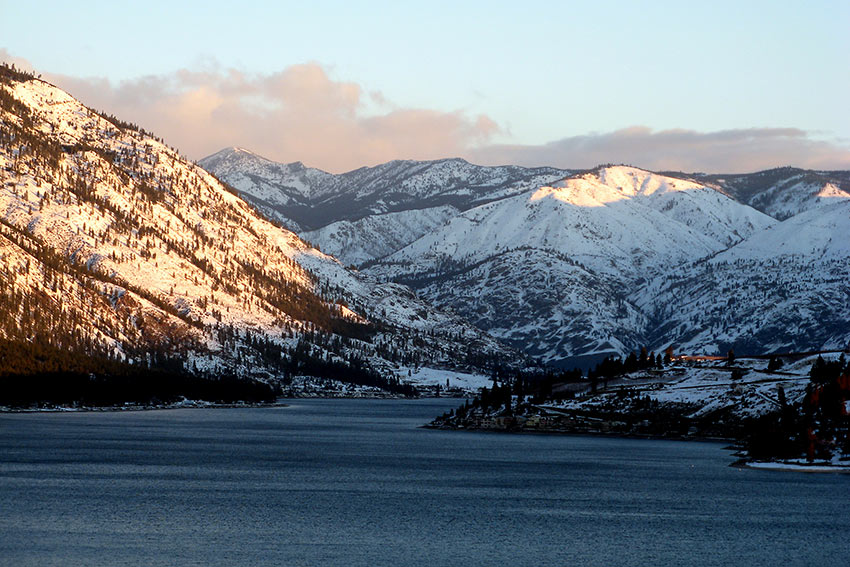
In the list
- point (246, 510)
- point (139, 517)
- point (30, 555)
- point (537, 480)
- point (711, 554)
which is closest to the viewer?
point (30, 555)

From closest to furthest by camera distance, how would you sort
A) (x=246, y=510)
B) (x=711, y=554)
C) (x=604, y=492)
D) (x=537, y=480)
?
(x=711, y=554), (x=246, y=510), (x=604, y=492), (x=537, y=480)

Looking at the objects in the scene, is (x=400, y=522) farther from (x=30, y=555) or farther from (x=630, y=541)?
(x=30, y=555)

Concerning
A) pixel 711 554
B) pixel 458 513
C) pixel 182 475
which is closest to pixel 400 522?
pixel 458 513

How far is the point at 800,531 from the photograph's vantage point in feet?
465

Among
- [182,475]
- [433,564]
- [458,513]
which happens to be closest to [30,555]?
[433,564]

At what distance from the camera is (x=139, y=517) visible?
138500 mm

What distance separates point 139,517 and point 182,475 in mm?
50338

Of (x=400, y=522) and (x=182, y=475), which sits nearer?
(x=400, y=522)

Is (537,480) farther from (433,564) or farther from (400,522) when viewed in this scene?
(433,564)

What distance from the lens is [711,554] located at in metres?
125

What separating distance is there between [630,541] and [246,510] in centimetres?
4613

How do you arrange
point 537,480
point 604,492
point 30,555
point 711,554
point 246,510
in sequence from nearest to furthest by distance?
point 30,555, point 711,554, point 246,510, point 604,492, point 537,480

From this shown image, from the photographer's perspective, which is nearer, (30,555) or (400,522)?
(30,555)

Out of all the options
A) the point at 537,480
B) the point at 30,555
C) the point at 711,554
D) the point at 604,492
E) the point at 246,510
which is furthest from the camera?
the point at 537,480
